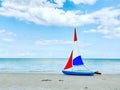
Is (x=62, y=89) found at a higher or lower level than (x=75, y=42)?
lower

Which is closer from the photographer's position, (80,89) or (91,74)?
(80,89)

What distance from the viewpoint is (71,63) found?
2756 centimetres

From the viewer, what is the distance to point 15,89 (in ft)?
49.5

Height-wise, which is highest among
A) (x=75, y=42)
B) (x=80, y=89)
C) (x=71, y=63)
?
(x=75, y=42)

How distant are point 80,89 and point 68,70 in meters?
13.0

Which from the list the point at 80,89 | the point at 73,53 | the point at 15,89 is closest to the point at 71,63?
the point at 73,53

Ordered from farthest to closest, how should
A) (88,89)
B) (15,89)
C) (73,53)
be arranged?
(73,53), (88,89), (15,89)

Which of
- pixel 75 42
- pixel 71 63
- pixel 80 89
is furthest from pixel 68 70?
pixel 80 89

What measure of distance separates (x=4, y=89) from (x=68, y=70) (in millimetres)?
14713

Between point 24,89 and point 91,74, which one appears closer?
point 24,89

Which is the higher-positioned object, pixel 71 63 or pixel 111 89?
pixel 71 63

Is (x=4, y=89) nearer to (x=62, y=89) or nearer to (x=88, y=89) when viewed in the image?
(x=62, y=89)

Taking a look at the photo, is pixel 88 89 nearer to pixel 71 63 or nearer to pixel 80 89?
pixel 80 89

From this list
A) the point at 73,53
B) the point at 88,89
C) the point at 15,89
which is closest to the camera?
the point at 15,89
